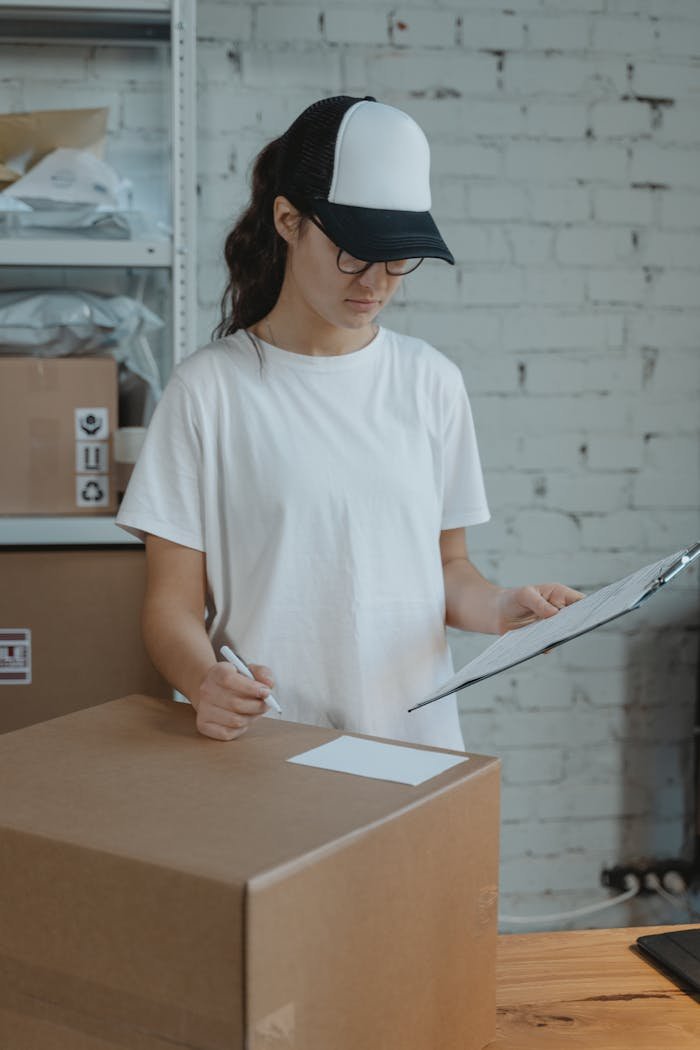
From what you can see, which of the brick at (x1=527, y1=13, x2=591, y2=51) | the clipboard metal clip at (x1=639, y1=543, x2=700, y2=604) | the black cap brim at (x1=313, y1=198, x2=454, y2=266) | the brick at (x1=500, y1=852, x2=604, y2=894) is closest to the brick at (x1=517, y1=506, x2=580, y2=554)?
the brick at (x1=500, y1=852, x2=604, y2=894)

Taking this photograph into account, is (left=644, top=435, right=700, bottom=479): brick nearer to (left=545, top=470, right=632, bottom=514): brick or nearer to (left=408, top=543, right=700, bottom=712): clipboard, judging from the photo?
(left=545, top=470, right=632, bottom=514): brick

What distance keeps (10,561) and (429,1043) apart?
4.16 ft

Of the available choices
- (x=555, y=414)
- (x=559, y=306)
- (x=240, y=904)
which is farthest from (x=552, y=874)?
(x=240, y=904)

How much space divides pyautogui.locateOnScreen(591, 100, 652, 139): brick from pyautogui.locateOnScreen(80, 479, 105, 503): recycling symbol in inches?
50.1

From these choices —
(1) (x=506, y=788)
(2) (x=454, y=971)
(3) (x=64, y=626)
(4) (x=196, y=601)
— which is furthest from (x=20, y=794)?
(1) (x=506, y=788)

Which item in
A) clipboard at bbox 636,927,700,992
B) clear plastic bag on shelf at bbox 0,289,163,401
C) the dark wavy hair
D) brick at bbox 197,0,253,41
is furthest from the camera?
brick at bbox 197,0,253,41

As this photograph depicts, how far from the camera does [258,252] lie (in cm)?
130

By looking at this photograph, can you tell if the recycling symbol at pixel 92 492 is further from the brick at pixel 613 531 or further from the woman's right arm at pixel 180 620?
the brick at pixel 613 531

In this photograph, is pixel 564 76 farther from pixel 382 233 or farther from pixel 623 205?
pixel 382 233

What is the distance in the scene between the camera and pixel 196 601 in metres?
1.22

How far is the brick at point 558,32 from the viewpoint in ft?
7.61

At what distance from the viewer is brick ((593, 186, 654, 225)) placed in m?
2.39

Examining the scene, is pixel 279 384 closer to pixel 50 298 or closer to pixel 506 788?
pixel 50 298

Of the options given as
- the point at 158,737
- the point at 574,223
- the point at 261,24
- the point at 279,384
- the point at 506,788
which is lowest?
the point at 506,788
